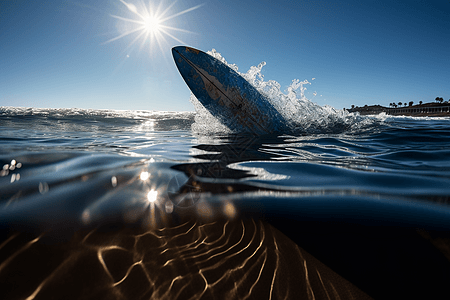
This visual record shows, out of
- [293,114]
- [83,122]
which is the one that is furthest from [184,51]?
[83,122]

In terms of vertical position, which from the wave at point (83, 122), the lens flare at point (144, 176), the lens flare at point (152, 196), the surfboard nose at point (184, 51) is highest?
the surfboard nose at point (184, 51)

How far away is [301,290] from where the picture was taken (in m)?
0.63

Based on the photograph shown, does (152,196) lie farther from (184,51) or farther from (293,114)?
(293,114)

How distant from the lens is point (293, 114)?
675 centimetres

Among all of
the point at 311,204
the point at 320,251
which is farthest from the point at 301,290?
the point at 311,204

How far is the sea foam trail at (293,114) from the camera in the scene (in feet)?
19.3

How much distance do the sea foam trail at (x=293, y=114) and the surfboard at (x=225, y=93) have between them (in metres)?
0.42

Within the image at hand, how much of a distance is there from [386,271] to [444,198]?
2.75ft

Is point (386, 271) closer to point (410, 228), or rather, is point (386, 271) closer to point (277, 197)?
point (410, 228)

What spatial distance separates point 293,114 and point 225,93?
9.23ft

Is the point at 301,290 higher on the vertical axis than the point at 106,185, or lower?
lower

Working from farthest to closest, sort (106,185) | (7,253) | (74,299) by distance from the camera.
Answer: (106,185) < (7,253) < (74,299)

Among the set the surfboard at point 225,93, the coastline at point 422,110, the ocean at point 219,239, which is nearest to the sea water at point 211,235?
the ocean at point 219,239

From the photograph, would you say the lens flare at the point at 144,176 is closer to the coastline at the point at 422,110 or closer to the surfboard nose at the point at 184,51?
the surfboard nose at the point at 184,51
